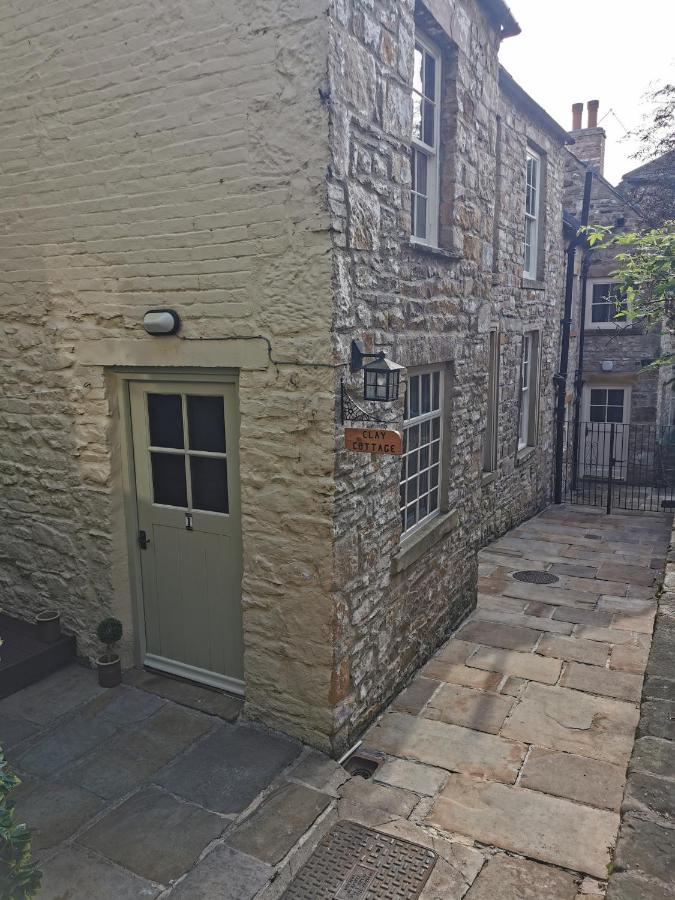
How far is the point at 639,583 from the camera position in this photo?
8.76 m

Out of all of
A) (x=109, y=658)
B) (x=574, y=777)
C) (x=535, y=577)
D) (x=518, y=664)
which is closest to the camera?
(x=574, y=777)

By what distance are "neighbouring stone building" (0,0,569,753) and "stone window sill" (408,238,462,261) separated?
0.06m

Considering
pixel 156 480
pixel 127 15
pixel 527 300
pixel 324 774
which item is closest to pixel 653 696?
pixel 324 774

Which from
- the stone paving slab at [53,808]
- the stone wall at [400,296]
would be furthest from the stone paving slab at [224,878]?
the stone wall at [400,296]

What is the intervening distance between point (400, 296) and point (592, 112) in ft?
52.7

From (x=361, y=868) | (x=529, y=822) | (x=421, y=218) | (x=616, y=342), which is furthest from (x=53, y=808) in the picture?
(x=616, y=342)

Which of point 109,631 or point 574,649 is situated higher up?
point 109,631

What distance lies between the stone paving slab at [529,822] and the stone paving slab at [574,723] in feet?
2.24

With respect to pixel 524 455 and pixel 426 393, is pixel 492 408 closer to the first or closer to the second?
pixel 524 455

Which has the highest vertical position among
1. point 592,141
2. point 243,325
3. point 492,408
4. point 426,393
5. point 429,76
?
point 592,141

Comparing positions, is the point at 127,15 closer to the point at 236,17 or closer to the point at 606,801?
the point at 236,17

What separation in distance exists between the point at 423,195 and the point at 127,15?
106 inches

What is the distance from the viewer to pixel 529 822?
4.15m

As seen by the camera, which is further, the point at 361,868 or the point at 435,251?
the point at 435,251
